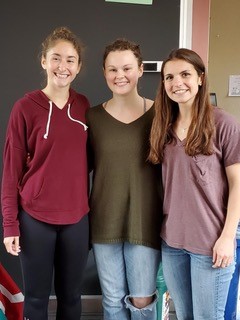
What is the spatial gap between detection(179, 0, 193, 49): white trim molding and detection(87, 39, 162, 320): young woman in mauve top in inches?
19.5

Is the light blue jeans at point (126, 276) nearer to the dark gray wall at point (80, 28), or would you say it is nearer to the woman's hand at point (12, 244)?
the woman's hand at point (12, 244)

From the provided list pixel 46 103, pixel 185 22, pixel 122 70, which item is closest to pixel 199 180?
pixel 122 70

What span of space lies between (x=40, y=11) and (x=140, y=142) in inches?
35.9

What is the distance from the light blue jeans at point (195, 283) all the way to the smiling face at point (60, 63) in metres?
0.72

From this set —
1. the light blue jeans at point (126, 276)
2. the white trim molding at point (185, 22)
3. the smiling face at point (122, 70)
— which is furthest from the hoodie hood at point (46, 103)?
the white trim molding at point (185, 22)

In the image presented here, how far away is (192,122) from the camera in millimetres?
1192

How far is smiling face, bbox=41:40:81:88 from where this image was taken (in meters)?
1.31

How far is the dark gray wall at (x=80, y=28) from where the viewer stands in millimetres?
1733

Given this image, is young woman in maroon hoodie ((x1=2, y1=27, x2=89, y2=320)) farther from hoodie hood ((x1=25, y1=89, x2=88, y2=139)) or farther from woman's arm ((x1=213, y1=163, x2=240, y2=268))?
woman's arm ((x1=213, y1=163, x2=240, y2=268))

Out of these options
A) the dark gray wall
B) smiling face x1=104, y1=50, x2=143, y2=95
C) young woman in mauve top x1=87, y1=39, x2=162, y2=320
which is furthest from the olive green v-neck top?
the dark gray wall

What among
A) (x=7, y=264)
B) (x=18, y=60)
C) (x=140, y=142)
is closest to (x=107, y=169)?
(x=140, y=142)

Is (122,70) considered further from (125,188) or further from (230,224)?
(230,224)

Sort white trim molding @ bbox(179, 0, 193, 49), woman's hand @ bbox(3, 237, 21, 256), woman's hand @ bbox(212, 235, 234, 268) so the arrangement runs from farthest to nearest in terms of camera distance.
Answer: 1. white trim molding @ bbox(179, 0, 193, 49)
2. woman's hand @ bbox(3, 237, 21, 256)
3. woman's hand @ bbox(212, 235, 234, 268)

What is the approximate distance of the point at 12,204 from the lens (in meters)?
1.30
